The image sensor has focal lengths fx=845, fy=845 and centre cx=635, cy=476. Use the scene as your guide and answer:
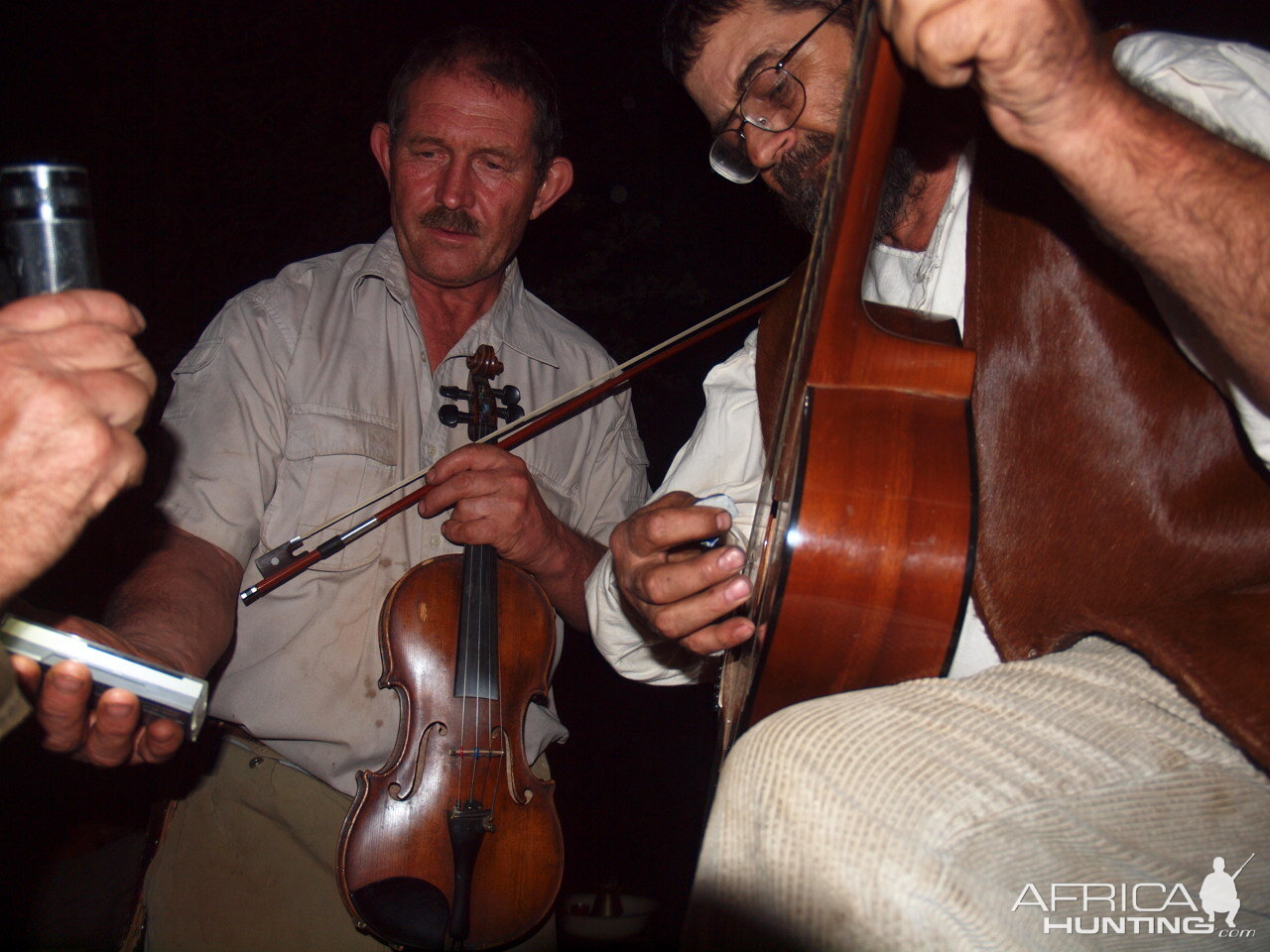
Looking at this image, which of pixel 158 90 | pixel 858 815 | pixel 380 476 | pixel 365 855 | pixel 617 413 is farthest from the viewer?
pixel 158 90

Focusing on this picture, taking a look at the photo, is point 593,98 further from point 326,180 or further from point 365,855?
point 365,855

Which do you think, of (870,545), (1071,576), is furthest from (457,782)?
(1071,576)

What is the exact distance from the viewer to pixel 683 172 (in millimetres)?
3336

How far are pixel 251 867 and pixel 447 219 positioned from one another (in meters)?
1.69

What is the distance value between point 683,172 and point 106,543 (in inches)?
98.6

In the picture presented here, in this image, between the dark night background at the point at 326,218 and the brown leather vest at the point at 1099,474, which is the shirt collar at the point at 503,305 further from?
the brown leather vest at the point at 1099,474

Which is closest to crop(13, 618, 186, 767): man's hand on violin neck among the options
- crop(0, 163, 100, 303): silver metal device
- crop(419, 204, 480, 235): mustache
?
crop(0, 163, 100, 303): silver metal device

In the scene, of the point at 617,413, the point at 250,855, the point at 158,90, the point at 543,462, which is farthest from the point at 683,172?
the point at 250,855

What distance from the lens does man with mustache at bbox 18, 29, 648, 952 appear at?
1.92 metres

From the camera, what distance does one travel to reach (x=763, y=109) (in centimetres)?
177

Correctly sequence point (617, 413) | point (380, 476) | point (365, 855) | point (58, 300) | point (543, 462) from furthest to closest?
point (617, 413), point (543, 462), point (380, 476), point (365, 855), point (58, 300)

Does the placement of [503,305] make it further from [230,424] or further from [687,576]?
[687,576]

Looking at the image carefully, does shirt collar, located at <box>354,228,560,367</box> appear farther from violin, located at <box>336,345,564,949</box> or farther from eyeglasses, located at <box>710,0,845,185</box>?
eyeglasses, located at <box>710,0,845,185</box>

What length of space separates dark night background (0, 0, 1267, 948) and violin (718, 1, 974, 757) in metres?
1.88
